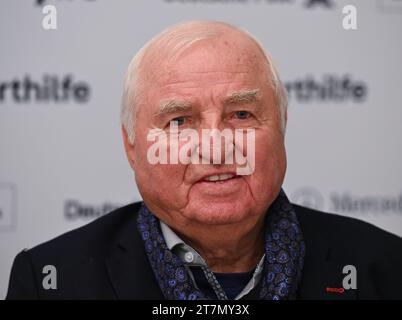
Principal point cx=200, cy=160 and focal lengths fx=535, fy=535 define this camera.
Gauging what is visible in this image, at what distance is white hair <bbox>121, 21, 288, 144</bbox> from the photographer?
149cm

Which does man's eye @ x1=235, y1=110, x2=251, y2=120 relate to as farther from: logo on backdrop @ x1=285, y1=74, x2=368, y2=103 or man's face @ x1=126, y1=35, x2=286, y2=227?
logo on backdrop @ x1=285, y1=74, x2=368, y2=103

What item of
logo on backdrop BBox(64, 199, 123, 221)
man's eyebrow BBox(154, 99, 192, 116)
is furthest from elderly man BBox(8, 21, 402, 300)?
logo on backdrop BBox(64, 199, 123, 221)

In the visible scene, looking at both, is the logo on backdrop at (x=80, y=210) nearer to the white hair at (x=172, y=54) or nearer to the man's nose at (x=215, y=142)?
the white hair at (x=172, y=54)

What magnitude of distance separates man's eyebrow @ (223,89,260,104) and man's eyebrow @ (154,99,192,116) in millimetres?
105

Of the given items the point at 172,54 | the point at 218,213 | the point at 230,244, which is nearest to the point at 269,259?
the point at 230,244

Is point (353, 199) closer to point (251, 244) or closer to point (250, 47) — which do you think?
point (251, 244)

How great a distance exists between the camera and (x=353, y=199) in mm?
2164

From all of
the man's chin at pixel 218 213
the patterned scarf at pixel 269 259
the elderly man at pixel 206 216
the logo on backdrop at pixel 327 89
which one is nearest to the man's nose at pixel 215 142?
the elderly man at pixel 206 216

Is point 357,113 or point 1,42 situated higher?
point 1,42

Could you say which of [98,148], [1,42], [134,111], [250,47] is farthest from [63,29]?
[250,47]

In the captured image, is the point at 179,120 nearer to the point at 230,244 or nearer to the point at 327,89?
the point at 230,244

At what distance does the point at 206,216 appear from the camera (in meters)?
1.45

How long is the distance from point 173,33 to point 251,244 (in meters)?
0.68
